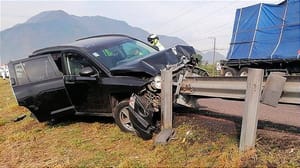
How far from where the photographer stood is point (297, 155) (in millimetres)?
3793

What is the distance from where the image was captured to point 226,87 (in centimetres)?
461

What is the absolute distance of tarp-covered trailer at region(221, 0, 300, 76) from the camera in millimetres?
14055

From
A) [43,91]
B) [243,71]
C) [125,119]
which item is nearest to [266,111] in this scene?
[125,119]

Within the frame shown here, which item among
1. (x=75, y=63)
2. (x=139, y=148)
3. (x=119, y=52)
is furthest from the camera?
(x=119, y=52)

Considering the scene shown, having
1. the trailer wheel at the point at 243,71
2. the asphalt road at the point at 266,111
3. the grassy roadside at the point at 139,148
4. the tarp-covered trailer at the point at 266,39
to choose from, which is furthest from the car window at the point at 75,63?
the trailer wheel at the point at 243,71

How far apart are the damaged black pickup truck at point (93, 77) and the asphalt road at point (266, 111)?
107 cm

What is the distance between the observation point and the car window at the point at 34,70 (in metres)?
6.98

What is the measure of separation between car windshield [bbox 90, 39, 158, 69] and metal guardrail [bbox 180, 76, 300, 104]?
178 centimetres

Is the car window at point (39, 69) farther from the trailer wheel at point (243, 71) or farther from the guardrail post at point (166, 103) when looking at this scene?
the trailer wheel at point (243, 71)

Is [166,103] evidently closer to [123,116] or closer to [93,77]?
[123,116]

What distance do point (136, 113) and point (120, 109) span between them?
0.62 metres

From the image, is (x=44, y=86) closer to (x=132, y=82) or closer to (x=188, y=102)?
(x=132, y=82)

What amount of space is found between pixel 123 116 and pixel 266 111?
2.95 m

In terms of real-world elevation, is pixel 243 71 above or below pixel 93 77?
below
